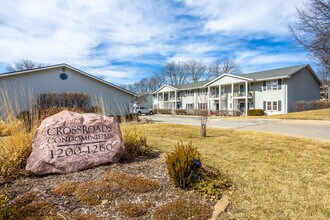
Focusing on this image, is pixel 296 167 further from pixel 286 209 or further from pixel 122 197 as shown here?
pixel 122 197

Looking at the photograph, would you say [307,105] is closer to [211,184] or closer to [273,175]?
[273,175]

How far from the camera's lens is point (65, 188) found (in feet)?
11.6

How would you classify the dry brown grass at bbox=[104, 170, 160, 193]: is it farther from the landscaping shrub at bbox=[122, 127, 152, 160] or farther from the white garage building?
the white garage building

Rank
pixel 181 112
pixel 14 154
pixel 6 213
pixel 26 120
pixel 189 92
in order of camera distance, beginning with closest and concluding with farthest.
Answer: pixel 6 213 < pixel 14 154 < pixel 26 120 < pixel 181 112 < pixel 189 92

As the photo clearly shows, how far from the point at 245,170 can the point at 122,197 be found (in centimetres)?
289

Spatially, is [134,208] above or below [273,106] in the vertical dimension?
below

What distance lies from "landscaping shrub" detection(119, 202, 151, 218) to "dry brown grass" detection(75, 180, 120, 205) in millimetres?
310

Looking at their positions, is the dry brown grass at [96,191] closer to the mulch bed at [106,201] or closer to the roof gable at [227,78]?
the mulch bed at [106,201]

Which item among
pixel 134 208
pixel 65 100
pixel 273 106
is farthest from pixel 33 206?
pixel 273 106

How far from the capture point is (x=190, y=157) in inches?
155

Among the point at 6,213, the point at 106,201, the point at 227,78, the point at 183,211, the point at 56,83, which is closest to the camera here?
the point at 6,213

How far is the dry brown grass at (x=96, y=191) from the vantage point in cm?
327

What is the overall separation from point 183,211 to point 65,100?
15740 millimetres

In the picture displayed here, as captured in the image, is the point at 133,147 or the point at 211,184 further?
the point at 133,147
